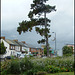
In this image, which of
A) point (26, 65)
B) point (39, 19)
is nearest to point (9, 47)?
point (39, 19)

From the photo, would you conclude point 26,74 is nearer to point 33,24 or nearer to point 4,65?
point 4,65

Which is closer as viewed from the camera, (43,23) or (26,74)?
(26,74)

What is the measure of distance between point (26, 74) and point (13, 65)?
3.04ft

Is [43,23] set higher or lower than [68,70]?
higher

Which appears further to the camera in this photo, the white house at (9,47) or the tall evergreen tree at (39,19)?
the white house at (9,47)

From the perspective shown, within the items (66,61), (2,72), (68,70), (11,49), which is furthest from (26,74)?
(11,49)

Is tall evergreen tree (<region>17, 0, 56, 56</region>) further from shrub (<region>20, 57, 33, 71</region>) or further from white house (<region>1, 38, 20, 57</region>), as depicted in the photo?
white house (<region>1, 38, 20, 57</region>)

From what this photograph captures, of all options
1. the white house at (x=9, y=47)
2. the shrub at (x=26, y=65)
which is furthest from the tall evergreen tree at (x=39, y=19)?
the white house at (x=9, y=47)

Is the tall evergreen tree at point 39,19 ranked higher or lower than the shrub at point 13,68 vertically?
higher

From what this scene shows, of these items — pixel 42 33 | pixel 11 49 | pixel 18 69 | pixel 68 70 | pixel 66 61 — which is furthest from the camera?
pixel 11 49

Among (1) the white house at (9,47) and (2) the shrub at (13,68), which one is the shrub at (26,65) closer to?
(2) the shrub at (13,68)

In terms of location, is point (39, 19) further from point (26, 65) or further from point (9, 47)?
point (9, 47)

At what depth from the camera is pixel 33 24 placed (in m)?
18.3

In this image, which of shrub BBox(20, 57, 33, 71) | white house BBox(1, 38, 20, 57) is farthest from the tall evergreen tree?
white house BBox(1, 38, 20, 57)
